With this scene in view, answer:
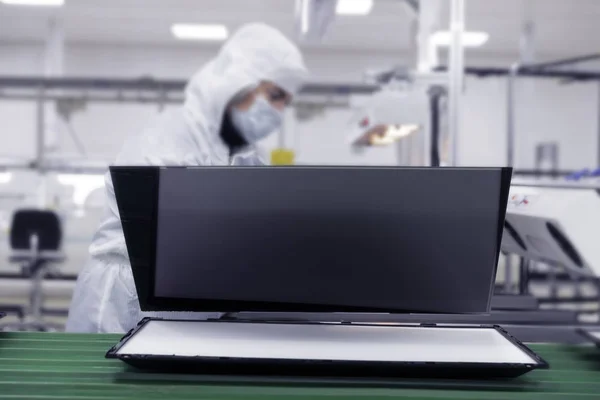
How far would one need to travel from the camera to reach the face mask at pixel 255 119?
1.83 m

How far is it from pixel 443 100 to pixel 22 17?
524 centimetres

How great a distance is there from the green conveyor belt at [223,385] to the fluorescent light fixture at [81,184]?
170 inches

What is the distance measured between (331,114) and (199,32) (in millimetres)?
1713

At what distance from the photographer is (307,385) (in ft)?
2.10

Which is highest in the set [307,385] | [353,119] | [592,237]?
[353,119]

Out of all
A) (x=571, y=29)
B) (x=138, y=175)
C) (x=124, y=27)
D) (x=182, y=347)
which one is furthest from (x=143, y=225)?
(x=571, y=29)

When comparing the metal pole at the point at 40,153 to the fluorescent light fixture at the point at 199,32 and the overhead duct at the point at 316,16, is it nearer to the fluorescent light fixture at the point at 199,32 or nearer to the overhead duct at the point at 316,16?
the fluorescent light fixture at the point at 199,32

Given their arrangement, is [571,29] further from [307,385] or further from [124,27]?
[307,385]

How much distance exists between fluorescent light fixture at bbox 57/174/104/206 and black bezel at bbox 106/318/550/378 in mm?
4378

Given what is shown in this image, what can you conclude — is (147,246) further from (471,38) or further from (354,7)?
(471,38)

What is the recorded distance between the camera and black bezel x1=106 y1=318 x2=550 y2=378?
2.15 feet

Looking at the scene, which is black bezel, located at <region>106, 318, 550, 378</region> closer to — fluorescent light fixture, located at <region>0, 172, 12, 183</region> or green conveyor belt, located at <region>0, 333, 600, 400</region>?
green conveyor belt, located at <region>0, 333, 600, 400</region>

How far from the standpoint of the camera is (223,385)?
2.08 ft

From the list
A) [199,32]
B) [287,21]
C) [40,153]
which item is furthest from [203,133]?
[199,32]
